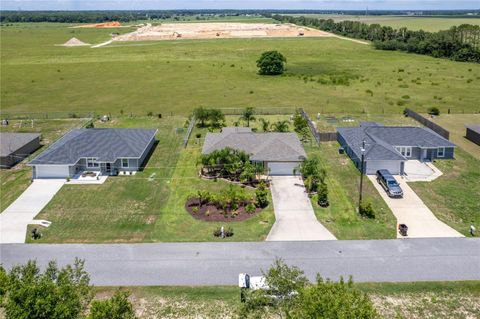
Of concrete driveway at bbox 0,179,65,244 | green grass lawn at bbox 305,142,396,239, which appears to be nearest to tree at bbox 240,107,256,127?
green grass lawn at bbox 305,142,396,239

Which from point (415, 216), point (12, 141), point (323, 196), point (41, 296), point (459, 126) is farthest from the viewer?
point (459, 126)

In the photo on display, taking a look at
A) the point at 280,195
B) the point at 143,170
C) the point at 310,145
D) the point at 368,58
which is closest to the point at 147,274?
the point at 280,195

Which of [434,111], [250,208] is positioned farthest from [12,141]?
[434,111]

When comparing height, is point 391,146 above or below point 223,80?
below

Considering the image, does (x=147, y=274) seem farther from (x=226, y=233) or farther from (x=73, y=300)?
(x=73, y=300)

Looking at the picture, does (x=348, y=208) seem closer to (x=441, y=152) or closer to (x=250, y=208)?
(x=250, y=208)

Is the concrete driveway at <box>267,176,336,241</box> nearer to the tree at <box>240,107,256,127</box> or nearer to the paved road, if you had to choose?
the paved road
